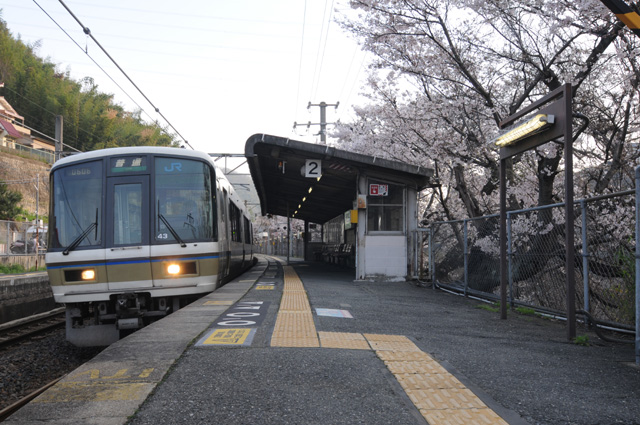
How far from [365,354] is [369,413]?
5.11 ft

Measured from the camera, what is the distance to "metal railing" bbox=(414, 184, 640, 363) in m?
6.76

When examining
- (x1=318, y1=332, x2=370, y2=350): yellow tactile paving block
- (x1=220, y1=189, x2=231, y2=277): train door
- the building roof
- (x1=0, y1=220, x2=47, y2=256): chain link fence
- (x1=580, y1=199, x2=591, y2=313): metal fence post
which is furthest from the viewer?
the building roof

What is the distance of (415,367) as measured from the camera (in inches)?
181

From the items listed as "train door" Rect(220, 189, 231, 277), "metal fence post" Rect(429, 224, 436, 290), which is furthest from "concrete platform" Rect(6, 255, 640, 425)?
"metal fence post" Rect(429, 224, 436, 290)

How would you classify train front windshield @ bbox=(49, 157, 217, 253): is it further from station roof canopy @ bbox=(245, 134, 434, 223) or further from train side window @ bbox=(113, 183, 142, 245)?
station roof canopy @ bbox=(245, 134, 434, 223)

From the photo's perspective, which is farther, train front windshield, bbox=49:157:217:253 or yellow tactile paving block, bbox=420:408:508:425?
train front windshield, bbox=49:157:217:253

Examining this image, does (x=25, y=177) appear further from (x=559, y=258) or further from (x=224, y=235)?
(x=559, y=258)

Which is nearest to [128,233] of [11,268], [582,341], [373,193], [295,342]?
[295,342]

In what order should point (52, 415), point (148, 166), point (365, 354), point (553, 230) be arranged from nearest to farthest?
point (52, 415) → point (365, 354) → point (553, 230) → point (148, 166)

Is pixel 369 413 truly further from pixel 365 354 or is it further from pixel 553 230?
pixel 553 230

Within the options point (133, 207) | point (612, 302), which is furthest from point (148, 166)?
point (612, 302)

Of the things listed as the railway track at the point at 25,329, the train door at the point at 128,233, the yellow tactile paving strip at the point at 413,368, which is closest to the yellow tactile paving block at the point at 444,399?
the yellow tactile paving strip at the point at 413,368

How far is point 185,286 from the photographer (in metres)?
8.48

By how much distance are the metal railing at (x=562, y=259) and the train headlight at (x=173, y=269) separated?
5.18m
